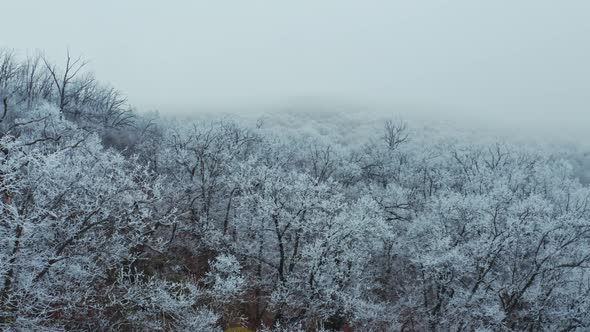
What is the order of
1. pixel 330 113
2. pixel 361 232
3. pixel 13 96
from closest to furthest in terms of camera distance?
pixel 361 232 < pixel 13 96 < pixel 330 113

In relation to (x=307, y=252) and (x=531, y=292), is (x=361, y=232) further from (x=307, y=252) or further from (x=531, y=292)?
(x=531, y=292)

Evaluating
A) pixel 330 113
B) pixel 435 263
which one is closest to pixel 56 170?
pixel 435 263

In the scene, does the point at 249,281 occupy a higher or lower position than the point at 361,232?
lower

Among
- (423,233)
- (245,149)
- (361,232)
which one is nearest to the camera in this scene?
(361,232)

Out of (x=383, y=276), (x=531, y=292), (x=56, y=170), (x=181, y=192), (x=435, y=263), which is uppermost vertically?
(x=56, y=170)

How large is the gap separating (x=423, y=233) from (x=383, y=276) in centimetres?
550

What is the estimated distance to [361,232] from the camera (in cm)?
2344

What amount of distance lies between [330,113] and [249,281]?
107 metres

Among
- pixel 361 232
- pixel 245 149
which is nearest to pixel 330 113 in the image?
pixel 245 149

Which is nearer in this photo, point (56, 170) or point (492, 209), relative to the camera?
point (56, 170)

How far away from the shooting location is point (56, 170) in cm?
1630

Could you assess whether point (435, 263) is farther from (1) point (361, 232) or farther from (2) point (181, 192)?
(2) point (181, 192)

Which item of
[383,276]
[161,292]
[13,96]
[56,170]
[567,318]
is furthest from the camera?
[13,96]

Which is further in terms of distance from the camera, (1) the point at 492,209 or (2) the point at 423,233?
(2) the point at 423,233
